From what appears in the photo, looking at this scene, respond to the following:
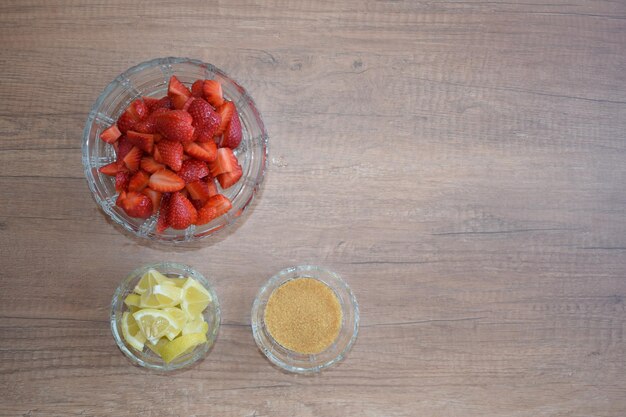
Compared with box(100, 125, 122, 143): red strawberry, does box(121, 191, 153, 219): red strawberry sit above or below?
below

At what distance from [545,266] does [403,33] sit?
67 centimetres

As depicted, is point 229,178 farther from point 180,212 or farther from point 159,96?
point 159,96

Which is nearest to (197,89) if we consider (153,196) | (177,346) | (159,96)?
(159,96)

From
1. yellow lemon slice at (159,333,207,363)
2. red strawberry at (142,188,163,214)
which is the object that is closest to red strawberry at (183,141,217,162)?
red strawberry at (142,188,163,214)

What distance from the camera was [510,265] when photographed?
1.60 m

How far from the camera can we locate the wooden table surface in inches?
60.4

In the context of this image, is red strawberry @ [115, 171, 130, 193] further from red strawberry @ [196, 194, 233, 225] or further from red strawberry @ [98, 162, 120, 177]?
red strawberry @ [196, 194, 233, 225]

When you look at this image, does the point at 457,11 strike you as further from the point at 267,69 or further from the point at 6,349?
the point at 6,349

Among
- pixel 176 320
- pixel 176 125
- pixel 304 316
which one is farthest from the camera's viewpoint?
pixel 304 316

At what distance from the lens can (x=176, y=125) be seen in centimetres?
133

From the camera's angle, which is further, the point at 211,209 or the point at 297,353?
the point at 297,353

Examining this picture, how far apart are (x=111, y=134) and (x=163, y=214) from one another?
0.67 feet

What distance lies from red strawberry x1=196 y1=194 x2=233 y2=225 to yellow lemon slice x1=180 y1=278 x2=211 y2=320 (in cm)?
14

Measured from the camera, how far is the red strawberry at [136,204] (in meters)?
1.39
